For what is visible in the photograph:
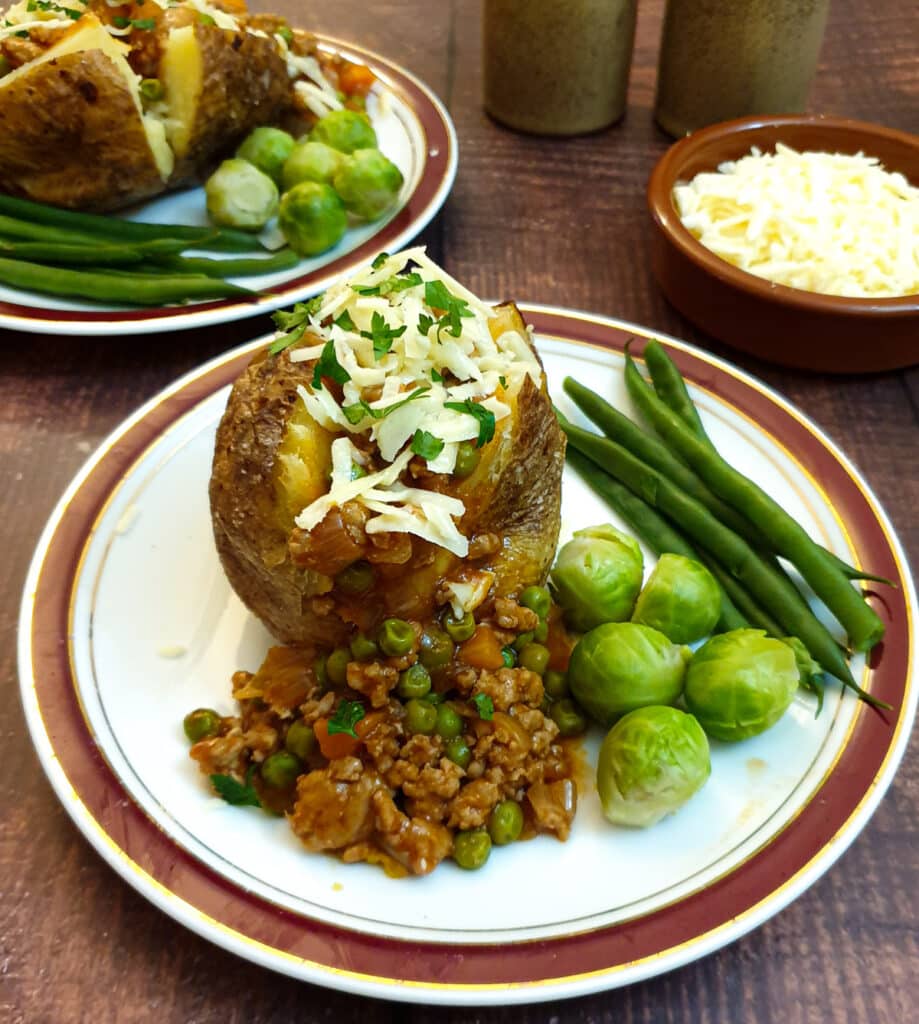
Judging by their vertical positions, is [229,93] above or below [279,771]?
above

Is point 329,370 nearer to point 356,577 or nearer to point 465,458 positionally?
point 465,458

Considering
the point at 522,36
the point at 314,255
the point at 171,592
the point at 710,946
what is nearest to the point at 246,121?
the point at 314,255

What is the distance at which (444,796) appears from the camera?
2.22 metres

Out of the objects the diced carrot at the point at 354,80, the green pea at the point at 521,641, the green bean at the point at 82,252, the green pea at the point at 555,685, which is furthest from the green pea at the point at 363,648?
the diced carrot at the point at 354,80

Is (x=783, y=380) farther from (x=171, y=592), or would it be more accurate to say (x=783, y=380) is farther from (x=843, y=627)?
(x=171, y=592)

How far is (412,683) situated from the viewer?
7.45 ft

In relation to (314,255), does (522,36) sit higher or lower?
higher

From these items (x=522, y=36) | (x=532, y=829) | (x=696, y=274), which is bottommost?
(x=532, y=829)

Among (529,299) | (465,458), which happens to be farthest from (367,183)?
(465,458)

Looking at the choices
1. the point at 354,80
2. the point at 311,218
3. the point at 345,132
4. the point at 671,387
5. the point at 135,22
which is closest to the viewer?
the point at 671,387

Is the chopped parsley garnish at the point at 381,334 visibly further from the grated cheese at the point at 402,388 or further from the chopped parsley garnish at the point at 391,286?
the chopped parsley garnish at the point at 391,286

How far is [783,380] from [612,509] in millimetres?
1309

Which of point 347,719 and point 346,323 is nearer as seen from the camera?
point 347,719

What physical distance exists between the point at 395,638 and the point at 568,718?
0.57 m
